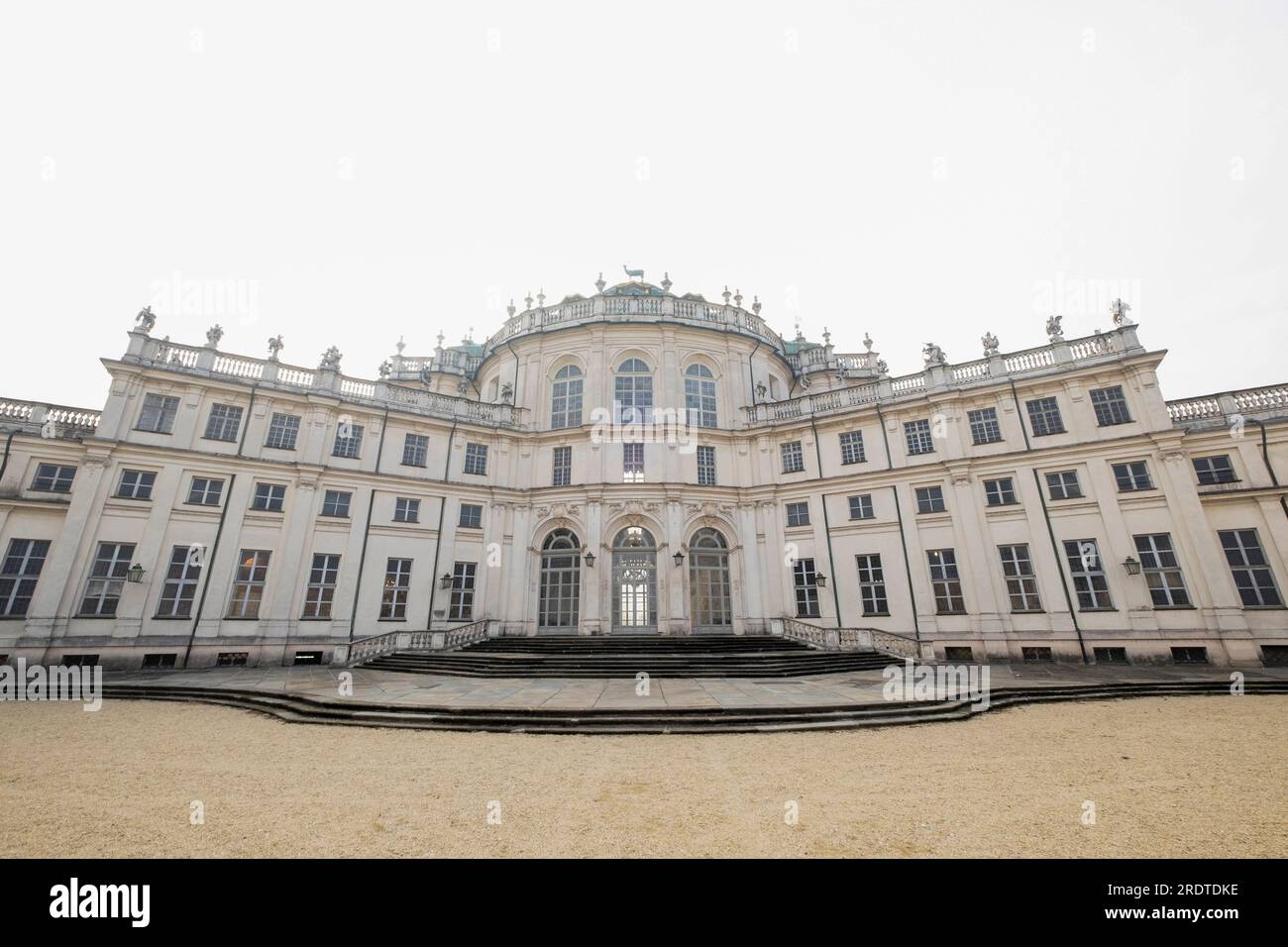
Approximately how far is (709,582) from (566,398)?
12039 mm

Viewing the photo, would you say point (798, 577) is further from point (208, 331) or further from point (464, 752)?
point (208, 331)

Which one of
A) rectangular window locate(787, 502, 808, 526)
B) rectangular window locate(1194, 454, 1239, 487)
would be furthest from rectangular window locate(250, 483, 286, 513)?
rectangular window locate(1194, 454, 1239, 487)

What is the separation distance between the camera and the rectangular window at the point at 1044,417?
65.2 feet

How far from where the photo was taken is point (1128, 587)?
17500 mm

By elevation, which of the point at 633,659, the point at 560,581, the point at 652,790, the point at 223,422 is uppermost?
the point at 223,422

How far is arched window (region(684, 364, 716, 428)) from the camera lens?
25562mm

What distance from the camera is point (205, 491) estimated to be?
19156mm

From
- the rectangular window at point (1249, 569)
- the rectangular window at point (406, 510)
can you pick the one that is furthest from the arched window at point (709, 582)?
the rectangular window at point (1249, 569)

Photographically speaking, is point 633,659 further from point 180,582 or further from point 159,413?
point 159,413

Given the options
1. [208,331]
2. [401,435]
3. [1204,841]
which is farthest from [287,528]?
[1204,841]

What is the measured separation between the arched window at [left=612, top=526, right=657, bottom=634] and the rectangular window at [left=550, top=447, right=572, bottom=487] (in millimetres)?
3971

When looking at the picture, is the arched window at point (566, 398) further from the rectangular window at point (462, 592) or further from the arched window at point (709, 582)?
the arched window at point (709, 582)

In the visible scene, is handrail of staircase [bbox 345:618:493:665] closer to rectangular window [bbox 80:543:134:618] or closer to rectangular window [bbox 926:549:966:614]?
rectangular window [bbox 80:543:134:618]

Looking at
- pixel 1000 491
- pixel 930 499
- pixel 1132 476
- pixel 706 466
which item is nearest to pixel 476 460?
pixel 706 466
